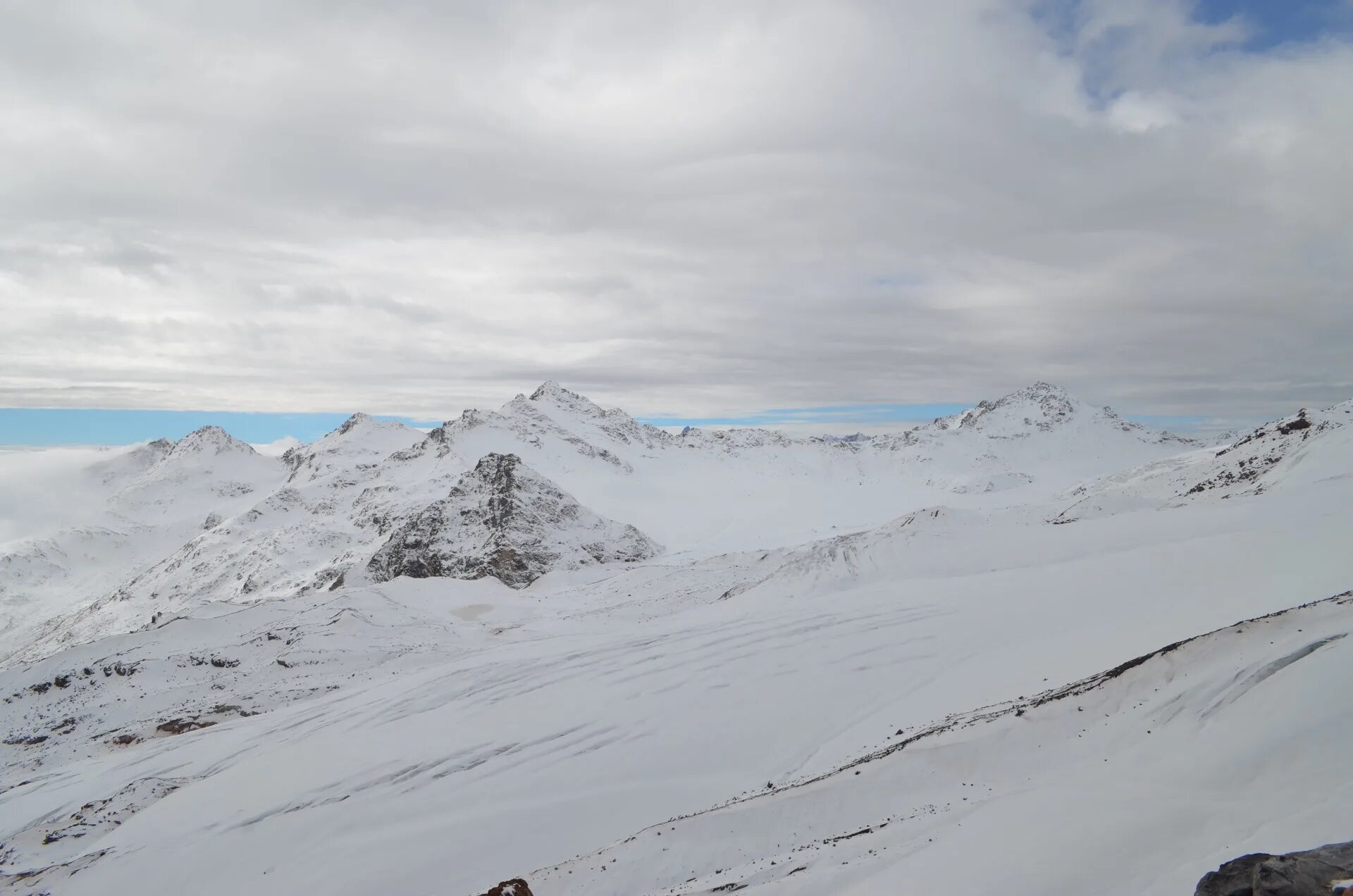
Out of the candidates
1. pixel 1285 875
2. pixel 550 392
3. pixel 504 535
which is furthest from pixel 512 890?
pixel 550 392

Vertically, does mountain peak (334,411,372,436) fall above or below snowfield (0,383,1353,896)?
above

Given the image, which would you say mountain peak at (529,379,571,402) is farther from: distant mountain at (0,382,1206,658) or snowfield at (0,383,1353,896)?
snowfield at (0,383,1353,896)

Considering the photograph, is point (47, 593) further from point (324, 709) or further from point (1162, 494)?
point (1162, 494)

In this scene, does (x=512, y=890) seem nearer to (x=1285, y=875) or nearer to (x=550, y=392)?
(x=1285, y=875)

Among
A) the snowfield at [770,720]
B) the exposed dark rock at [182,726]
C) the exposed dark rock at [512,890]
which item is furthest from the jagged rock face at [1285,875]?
the exposed dark rock at [182,726]

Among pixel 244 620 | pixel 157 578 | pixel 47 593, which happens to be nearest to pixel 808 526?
pixel 244 620

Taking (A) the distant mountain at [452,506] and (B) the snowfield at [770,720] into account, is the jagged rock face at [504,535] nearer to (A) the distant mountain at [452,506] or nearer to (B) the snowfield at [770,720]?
(A) the distant mountain at [452,506]

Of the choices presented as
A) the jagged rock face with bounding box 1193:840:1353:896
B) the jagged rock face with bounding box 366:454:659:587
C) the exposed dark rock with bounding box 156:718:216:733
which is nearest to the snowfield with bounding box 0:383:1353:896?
the exposed dark rock with bounding box 156:718:216:733
